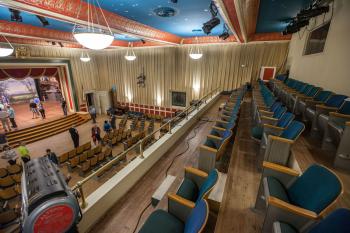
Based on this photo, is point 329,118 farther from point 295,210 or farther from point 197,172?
point 197,172

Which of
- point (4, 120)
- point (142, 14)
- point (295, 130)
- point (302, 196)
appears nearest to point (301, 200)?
point (302, 196)

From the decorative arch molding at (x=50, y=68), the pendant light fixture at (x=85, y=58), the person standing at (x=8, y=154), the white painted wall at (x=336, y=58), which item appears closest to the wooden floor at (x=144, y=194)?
the white painted wall at (x=336, y=58)

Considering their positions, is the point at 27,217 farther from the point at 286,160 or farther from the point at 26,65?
the point at 26,65

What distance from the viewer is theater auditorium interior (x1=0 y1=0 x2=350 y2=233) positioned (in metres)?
1.65

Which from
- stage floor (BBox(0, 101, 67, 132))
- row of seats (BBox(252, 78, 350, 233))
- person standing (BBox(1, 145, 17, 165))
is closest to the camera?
row of seats (BBox(252, 78, 350, 233))

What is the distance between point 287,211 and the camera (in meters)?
1.34

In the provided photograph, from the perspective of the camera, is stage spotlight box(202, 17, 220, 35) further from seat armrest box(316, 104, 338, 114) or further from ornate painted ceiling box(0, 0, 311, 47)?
seat armrest box(316, 104, 338, 114)

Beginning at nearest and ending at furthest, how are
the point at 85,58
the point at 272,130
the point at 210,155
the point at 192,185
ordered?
the point at 192,185 → the point at 272,130 → the point at 210,155 → the point at 85,58

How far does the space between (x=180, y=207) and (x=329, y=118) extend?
2.46 meters

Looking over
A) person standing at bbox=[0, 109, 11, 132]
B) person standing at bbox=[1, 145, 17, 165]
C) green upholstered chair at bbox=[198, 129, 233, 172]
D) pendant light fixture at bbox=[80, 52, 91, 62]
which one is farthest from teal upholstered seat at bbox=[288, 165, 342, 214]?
person standing at bbox=[0, 109, 11, 132]

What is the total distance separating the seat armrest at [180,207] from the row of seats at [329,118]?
202cm

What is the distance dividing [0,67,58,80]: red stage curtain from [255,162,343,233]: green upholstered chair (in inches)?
553

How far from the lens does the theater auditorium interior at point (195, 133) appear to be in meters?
1.65

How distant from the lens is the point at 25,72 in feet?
34.7
